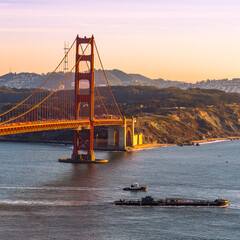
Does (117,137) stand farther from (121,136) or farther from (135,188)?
(135,188)

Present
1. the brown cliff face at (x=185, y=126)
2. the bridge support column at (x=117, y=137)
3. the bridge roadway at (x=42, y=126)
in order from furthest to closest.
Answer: the brown cliff face at (x=185, y=126), the bridge support column at (x=117, y=137), the bridge roadway at (x=42, y=126)

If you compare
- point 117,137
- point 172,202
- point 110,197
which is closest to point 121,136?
point 117,137

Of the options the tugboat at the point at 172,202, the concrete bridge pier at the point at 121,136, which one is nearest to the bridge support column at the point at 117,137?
the concrete bridge pier at the point at 121,136

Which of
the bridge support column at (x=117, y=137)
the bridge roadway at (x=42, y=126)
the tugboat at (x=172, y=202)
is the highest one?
the bridge roadway at (x=42, y=126)

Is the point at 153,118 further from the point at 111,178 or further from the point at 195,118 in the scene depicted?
the point at 111,178

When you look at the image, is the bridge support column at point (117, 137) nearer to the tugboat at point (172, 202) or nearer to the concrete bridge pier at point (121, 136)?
the concrete bridge pier at point (121, 136)

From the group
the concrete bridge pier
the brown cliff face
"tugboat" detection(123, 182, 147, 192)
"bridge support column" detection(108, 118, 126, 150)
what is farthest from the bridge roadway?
the brown cliff face

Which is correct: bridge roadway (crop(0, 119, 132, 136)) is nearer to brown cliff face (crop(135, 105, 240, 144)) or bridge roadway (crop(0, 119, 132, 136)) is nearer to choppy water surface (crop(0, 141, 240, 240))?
choppy water surface (crop(0, 141, 240, 240))

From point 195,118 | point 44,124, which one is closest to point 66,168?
point 44,124
